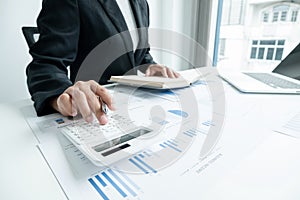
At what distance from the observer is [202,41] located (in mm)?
1999

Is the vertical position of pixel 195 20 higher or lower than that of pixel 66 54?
higher

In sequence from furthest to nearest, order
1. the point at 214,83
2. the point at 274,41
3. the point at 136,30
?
the point at 274,41 < the point at 136,30 < the point at 214,83

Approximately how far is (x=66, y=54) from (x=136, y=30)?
39cm

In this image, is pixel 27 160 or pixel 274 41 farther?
pixel 274 41

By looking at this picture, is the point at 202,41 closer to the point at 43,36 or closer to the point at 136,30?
the point at 136,30

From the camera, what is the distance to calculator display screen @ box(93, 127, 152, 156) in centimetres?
29

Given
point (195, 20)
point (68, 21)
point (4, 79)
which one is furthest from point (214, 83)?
point (195, 20)

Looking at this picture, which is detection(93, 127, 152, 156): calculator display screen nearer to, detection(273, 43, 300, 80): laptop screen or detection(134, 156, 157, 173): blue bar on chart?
detection(134, 156, 157, 173): blue bar on chart

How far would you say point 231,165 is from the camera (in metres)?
0.26

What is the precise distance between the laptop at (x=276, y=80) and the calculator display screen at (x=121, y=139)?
0.42 m

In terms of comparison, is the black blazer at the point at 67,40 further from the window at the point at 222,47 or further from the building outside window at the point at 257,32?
the window at the point at 222,47

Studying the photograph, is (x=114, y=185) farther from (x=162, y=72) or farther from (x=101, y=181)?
(x=162, y=72)

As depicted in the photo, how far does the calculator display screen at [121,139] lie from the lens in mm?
285

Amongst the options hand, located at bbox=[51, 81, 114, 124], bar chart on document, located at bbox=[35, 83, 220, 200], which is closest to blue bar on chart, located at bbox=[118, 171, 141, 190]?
bar chart on document, located at bbox=[35, 83, 220, 200]
